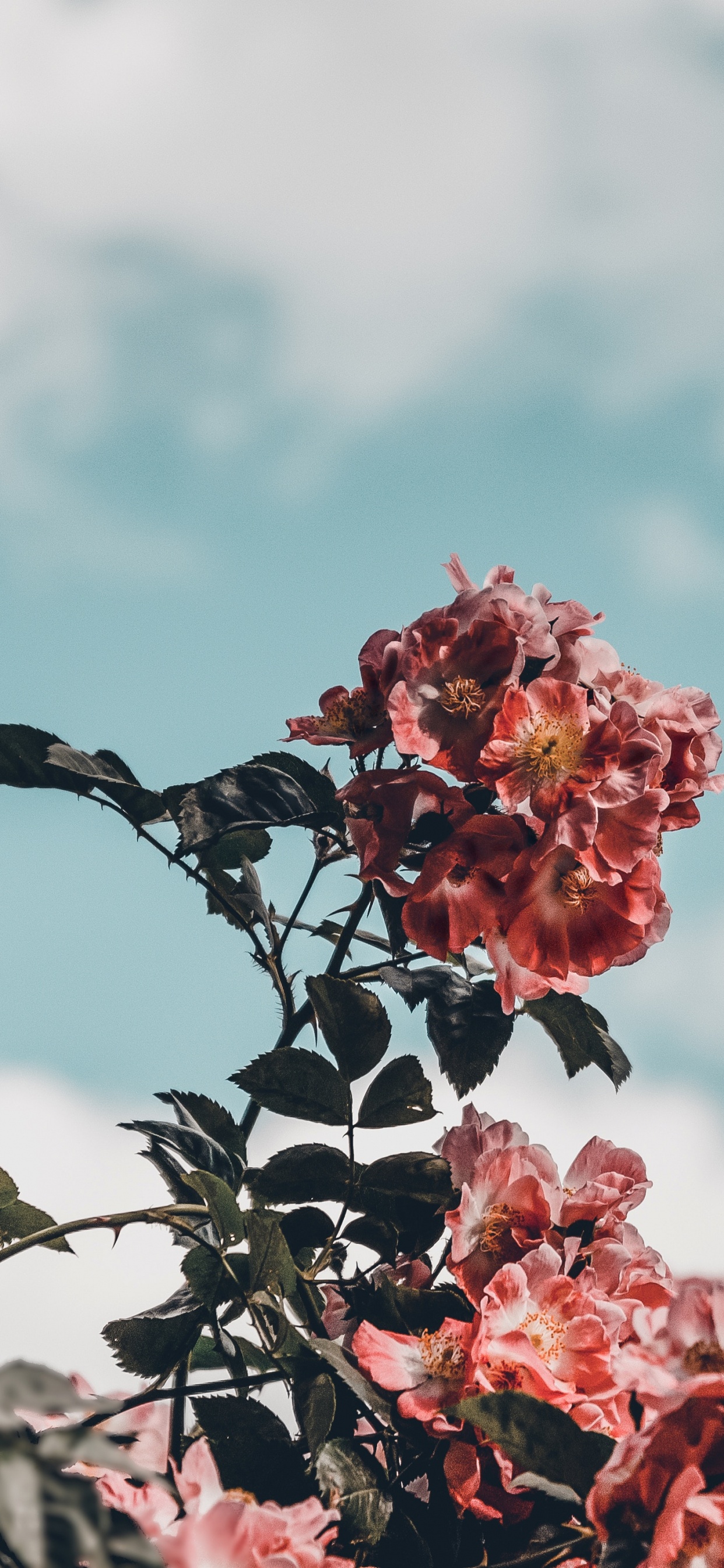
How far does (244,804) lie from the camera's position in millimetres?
1167

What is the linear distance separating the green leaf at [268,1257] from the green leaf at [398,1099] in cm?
14

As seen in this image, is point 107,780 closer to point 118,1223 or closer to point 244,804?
point 244,804

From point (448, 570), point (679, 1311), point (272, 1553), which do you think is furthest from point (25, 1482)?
point (448, 570)

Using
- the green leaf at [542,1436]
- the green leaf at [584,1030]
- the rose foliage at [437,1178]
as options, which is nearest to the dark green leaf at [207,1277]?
the rose foliage at [437,1178]

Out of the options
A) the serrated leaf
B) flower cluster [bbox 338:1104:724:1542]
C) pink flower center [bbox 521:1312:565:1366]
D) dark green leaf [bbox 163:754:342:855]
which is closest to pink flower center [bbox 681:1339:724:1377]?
flower cluster [bbox 338:1104:724:1542]

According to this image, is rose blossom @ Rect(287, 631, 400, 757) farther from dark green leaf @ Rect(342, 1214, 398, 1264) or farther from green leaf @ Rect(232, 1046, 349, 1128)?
dark green leaf @ Rect(342, 1214, 398, 1264)

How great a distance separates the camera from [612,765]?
1068 millimetres

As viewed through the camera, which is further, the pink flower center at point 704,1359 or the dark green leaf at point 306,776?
the dark green leaf at point 306,776

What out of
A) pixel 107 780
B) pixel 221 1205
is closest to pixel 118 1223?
pixel 221 1205

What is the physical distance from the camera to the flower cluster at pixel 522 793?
1.05 meters

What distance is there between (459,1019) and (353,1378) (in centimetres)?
33

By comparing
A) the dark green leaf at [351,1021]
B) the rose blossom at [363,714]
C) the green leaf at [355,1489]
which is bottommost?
the green leaf at [355,1489]

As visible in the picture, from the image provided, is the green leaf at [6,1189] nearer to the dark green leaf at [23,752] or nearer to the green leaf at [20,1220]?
the green leaf at [20,1220]

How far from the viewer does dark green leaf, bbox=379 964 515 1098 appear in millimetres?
1120
